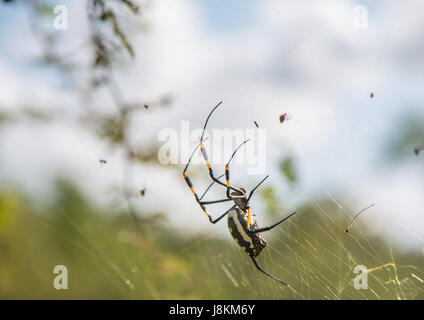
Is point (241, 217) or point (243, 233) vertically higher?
point (241, 217)

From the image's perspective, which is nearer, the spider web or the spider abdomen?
the spider abdomen

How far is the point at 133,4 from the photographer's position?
2.05 m

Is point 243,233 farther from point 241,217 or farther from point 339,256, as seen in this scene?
point 339,256

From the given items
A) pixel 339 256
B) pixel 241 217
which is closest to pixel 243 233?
pixel 241 217

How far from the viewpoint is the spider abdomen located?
2.74 meters

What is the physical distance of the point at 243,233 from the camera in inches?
108

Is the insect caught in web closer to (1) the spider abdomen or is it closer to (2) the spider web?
(1) the spider abdomen

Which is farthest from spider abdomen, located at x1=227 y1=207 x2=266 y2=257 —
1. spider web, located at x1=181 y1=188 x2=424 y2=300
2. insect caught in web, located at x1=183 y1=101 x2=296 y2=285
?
spider web, located at x1=181 y1=188 x2=424 y2=300

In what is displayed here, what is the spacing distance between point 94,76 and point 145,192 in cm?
95

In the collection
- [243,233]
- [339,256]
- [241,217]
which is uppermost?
[241,217]

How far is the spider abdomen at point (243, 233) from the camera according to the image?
108 inches

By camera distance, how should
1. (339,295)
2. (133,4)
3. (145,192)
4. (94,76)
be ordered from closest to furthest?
(133,4) < (94,76) < (145,192) < (339,295)

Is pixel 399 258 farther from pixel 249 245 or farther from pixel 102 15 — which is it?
pixel 102 15
